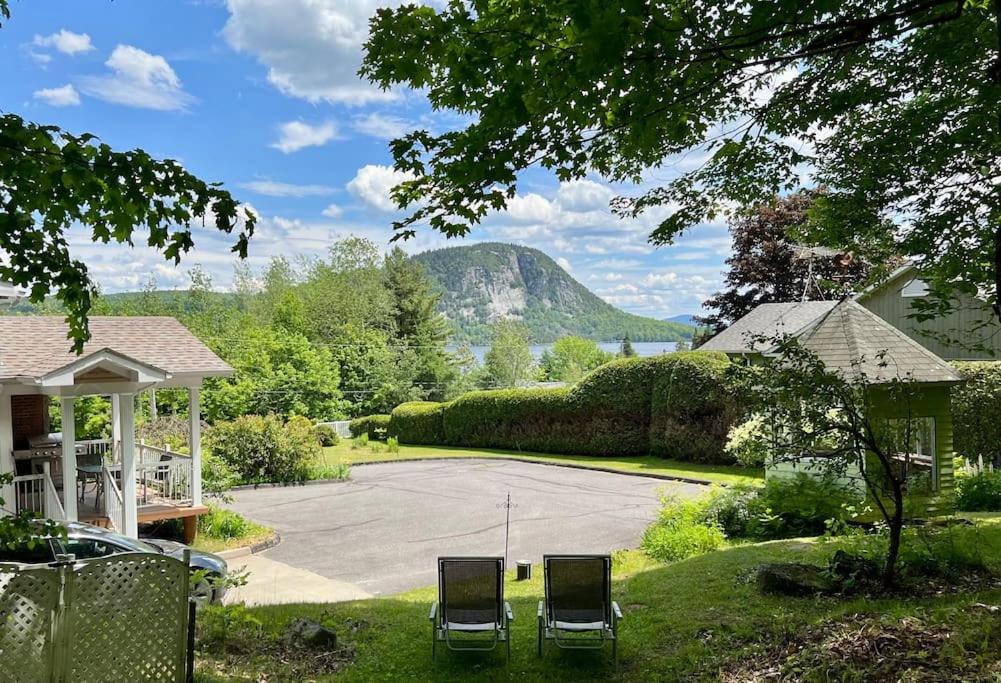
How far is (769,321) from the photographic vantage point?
77.7 feet

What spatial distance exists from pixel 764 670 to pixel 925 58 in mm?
5851

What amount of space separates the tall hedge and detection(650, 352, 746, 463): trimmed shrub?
0.03 metres

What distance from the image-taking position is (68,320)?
4.38m

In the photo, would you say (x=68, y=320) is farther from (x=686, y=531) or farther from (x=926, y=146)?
(x=686, y=531)

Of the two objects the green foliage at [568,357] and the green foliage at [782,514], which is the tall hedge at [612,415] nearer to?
the green foliage at [782,514]

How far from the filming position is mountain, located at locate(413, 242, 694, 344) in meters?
135

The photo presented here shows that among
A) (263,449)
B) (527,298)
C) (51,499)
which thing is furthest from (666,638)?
(527,298)

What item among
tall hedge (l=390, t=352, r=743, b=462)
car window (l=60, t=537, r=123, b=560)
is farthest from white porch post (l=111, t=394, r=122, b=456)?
tall hedge (l=390, t=352, r=743, b=462)

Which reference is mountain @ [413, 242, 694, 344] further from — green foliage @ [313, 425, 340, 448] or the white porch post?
the white porch post

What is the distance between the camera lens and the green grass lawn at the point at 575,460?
21.1 metres

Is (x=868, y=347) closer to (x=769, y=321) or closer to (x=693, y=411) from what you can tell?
(x=693, y=411)

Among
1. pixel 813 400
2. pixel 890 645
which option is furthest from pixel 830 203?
pixel 890 645

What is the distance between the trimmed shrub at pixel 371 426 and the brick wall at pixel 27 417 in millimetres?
20041

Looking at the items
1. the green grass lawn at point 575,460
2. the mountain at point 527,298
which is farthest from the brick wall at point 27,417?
the mountain at point 527,298
